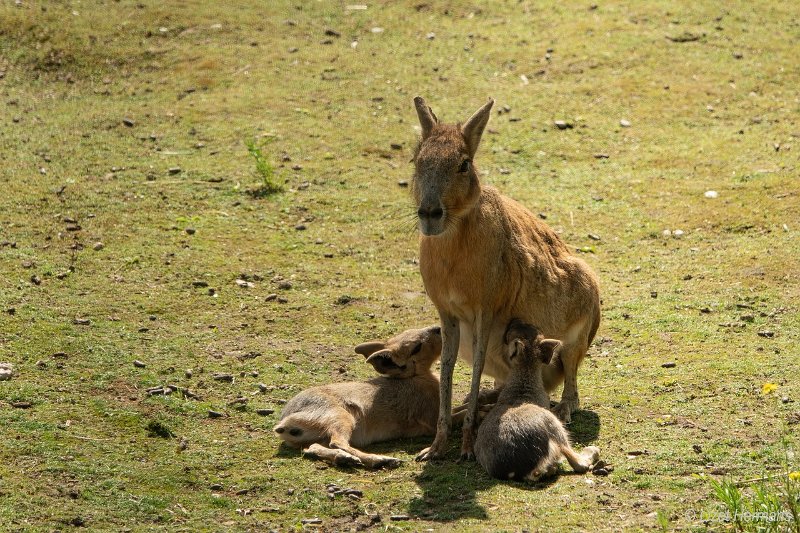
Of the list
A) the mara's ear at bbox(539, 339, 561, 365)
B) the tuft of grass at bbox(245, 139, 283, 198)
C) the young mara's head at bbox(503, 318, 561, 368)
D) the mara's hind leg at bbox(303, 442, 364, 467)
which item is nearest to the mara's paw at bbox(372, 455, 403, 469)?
the mara's hind leg at bbox(303, 442, 364, 467)

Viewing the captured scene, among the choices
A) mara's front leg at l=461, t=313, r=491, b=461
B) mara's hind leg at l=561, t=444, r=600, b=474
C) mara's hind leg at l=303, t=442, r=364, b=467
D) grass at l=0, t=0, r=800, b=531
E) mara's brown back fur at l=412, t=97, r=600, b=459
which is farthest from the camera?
mara's front leg at l=461, t=313, r=491, b=461

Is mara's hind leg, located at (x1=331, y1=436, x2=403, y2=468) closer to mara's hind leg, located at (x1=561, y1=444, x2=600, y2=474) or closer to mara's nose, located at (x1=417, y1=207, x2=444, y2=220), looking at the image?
mara's hind leg, located at (x1=561, y1=444, x2=600, y2=474)

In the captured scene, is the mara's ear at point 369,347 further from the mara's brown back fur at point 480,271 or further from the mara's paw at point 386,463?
the mara's paw at point 386,463

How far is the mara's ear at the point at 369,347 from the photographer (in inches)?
281

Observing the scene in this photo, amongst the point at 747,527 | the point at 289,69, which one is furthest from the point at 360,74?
the point at 747,527

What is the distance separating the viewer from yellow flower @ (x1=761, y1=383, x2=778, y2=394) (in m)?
6.43

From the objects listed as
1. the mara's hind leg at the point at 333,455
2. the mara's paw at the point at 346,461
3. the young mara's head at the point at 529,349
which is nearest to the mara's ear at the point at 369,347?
the young mara's head at the point at 529,349

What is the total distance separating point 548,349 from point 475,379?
464 millimetres

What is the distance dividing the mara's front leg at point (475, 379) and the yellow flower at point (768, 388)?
1.63m

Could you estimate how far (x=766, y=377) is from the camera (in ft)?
22.6

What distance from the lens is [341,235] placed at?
9.82 m

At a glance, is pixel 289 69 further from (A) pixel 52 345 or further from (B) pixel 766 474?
(B) pixel 766 474

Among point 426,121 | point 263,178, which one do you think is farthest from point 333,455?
point 263,178

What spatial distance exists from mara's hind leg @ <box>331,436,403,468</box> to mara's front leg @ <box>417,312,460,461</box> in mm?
193
